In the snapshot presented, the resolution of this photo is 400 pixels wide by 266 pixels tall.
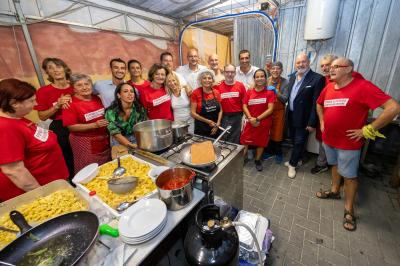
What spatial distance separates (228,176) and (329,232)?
1.43 m

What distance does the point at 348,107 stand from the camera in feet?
5.64

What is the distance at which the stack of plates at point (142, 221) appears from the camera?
2.77 ft

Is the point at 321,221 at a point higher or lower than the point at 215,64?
lower

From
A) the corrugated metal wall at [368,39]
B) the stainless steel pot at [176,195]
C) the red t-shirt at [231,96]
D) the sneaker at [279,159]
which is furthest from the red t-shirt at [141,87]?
the corrugated metal wall at [368,39]

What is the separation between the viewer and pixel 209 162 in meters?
1.27

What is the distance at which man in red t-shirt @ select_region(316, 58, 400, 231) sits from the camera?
1609 mm

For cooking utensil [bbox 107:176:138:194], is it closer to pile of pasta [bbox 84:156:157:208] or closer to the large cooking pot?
pile of pasta [bbox 84:156:157:208]

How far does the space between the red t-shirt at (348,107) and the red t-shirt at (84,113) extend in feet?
8.08

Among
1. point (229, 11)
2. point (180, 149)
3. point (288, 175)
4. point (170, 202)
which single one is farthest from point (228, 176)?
point (229, 11)

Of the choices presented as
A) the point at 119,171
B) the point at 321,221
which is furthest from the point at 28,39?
the point at 321,221

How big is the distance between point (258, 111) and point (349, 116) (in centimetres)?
119

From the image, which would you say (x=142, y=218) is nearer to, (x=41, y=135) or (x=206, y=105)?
(x=41, y=135)

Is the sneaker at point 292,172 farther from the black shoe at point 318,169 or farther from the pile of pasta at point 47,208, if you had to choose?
the pile of pasta at point 47,208

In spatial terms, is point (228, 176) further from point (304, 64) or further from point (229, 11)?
point (229, 11)
